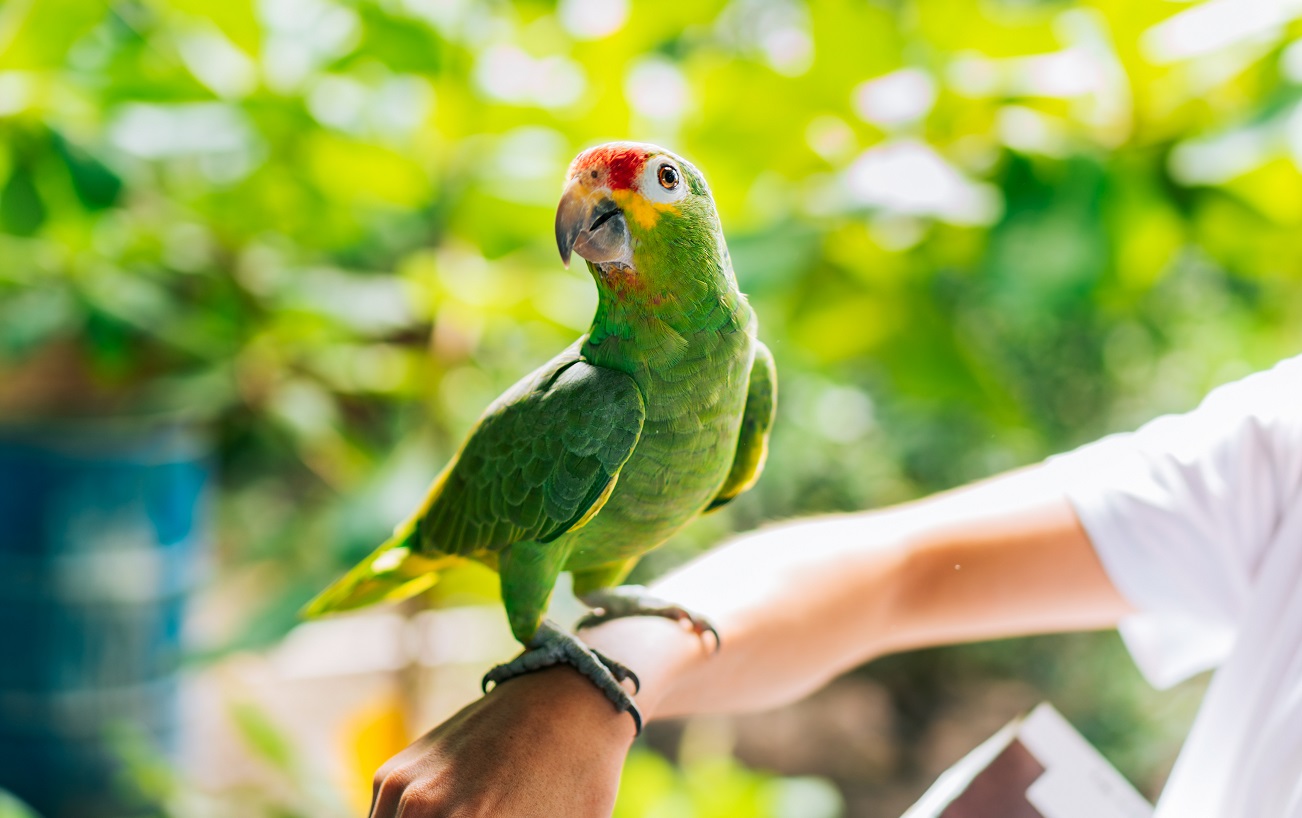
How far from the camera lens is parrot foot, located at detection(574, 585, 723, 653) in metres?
0.49

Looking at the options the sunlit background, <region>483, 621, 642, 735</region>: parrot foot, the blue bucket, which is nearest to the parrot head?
<region>483, 621, 642, 735</region>: parrot foot

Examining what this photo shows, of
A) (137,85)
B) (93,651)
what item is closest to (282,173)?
(137,85)

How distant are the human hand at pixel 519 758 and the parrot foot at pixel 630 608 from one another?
55mm

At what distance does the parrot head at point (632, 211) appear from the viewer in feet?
1.13

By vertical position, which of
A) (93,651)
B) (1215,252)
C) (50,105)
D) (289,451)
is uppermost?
(50,105)

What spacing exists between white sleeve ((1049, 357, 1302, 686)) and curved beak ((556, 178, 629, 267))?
0.38m

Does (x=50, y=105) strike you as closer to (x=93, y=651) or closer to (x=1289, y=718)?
(x=93, y=651)

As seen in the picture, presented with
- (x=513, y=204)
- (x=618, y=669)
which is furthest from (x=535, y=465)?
(x=513, y=204)

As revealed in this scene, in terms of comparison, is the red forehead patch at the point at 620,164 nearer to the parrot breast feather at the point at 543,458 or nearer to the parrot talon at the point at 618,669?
the parrot breast feather at the point at 543,458

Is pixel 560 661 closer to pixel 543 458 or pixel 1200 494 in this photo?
pixel 543 458

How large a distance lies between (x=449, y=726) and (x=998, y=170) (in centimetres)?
59

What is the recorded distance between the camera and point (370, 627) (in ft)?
4.41

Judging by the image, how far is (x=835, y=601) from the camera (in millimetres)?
578

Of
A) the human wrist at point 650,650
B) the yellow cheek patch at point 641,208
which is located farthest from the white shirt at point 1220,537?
the yellow cheek patch at point 641,208
